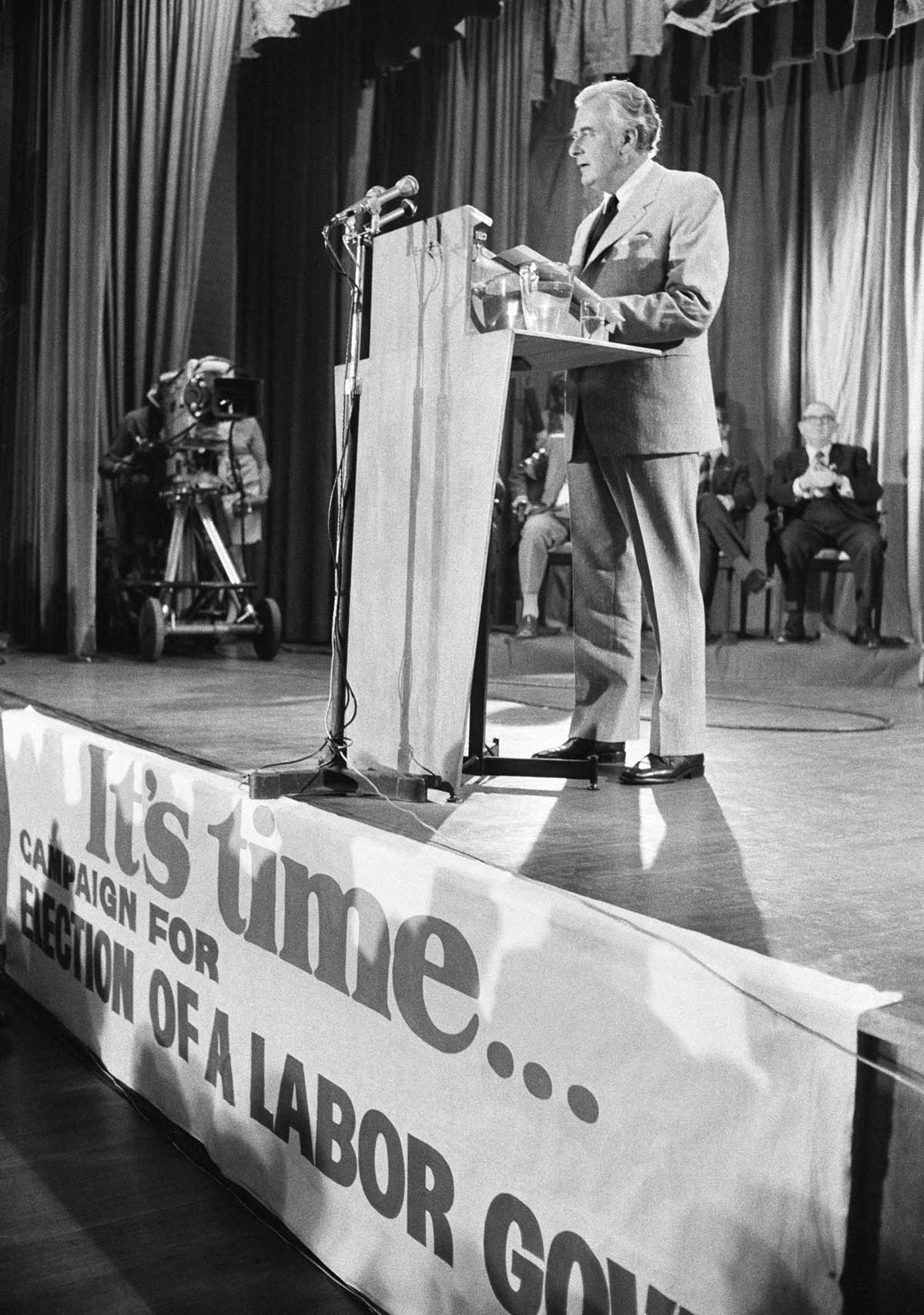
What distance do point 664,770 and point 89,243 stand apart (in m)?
4.09

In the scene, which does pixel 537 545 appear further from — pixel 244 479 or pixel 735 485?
pixel 244 479

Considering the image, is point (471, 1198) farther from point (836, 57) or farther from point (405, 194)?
point (836, 57)

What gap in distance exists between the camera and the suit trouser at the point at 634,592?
8.17 ft

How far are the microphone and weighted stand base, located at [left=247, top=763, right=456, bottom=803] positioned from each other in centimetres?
92

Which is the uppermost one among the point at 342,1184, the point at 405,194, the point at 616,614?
A: the point at 405,194

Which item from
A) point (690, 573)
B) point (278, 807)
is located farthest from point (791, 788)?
point (278, 807)

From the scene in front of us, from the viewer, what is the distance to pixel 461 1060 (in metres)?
1.37

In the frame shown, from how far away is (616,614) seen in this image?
8.64 ft

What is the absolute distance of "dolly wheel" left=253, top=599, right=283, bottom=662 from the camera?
219 inches

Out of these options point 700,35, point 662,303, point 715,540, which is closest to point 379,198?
point 662,303

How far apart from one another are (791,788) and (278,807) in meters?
1.26

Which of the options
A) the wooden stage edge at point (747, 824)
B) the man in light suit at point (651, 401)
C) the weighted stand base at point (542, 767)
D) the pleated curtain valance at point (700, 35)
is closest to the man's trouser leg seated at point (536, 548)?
the wooden stage edge at point (747, 824)

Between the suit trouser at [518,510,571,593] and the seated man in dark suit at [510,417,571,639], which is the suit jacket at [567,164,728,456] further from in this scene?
the suit trouser at [518,510,571,593]

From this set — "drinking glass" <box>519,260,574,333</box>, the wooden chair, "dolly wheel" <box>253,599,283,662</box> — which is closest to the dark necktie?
"drinking glass" <box>519,260,574,333</box>
